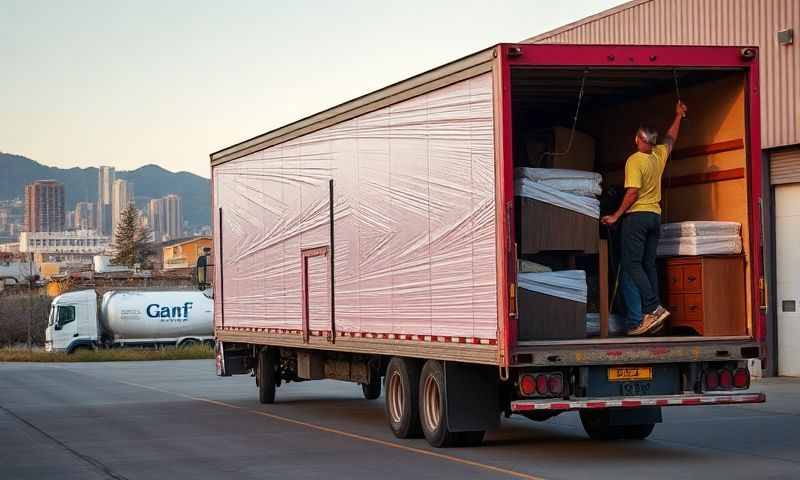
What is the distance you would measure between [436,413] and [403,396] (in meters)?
0.94

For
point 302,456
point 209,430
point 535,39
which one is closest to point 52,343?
point 535,39

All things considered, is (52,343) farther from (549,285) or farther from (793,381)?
(549,285)

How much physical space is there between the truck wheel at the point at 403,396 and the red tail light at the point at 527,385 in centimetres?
253

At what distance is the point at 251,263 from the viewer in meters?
22.2

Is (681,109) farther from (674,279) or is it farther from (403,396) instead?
(403,396)

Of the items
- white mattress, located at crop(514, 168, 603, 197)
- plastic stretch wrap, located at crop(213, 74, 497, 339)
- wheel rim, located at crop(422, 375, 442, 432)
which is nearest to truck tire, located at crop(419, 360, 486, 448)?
wheel rim, located at crop(422, 375, 442, 432)

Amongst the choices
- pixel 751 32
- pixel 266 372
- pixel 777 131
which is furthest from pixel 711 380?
pixel 751 32

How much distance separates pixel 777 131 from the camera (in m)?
26.1

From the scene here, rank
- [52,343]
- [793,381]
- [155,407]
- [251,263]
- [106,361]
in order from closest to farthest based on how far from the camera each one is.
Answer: [251,263], [155,407], [793,381], [106,361], [52,343]

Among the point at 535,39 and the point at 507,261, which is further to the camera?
the point at 535,39

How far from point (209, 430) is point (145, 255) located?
6536 inches

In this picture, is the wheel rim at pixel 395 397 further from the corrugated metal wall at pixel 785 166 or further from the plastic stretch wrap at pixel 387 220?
the corrugated metal wall at pixel 785 166

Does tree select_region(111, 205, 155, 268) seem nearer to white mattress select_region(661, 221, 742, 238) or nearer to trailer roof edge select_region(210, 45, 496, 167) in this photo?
trailer roof edge select_region(210, 45, 496, 167)

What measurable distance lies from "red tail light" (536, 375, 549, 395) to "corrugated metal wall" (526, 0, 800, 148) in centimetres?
1372
